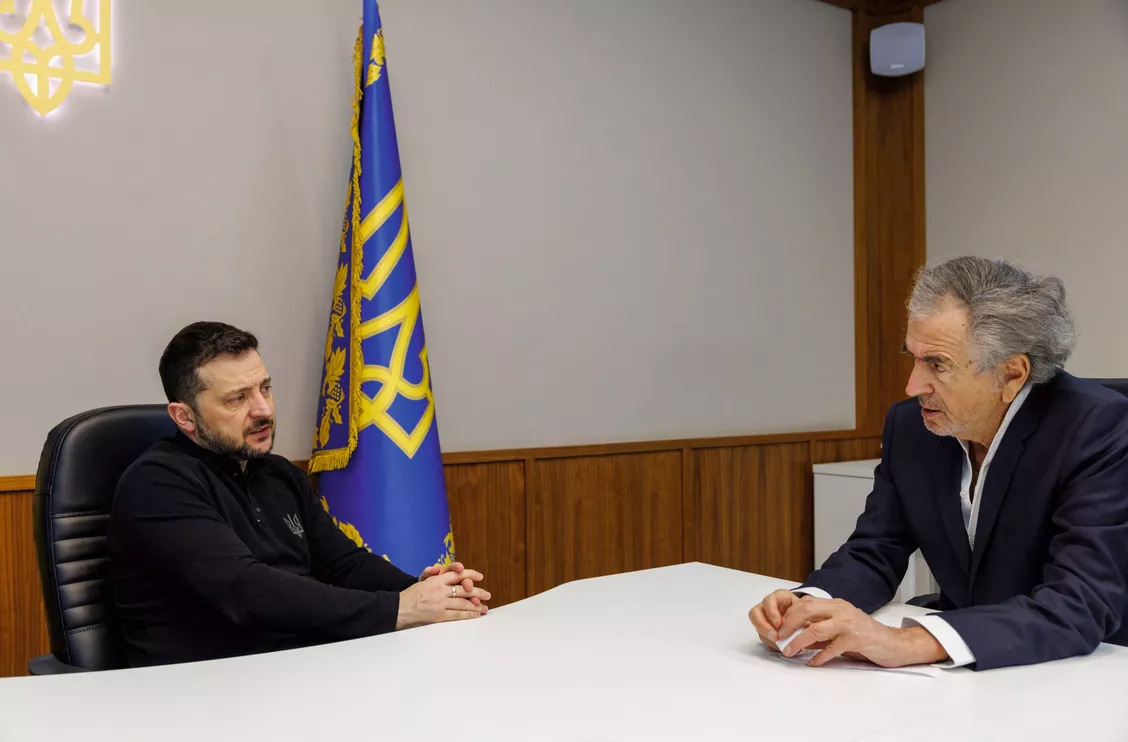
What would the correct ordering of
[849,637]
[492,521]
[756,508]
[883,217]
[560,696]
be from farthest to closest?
1. [883,217]
2. [756,508]
3. [492,521]
4. [849,637]
5. [560,696]

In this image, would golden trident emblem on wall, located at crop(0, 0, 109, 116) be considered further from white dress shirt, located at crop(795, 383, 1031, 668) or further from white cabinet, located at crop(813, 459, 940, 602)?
white cabinet, located at crop(813, 459, 940, 602)

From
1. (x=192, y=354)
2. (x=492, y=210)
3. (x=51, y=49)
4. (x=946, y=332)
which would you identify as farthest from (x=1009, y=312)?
(x=51, y=49)

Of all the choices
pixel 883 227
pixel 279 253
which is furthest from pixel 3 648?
pixel 883 227

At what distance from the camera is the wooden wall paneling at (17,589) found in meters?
2.64

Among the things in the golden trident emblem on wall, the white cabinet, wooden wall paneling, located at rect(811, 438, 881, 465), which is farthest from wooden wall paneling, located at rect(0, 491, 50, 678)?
wooden wall paneling, located at rect(811, 438, 881, 465)

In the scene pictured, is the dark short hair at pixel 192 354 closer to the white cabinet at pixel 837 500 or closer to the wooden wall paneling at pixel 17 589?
the wooden wall paneling at pixel 17 589

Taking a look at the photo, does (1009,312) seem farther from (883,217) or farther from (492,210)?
(883,217)

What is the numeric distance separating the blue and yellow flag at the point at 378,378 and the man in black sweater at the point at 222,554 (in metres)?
0.71

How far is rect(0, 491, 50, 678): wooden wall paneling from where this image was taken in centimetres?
264

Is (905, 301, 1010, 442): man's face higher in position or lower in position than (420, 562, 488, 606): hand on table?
higher

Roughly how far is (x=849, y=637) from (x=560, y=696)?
1.40ft

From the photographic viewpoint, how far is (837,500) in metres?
4.36

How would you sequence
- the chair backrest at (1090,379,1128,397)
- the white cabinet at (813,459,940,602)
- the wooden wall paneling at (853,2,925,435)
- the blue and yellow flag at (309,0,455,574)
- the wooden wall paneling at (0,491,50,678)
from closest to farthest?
the chair backrest at (1090,379,1128,397)
the wooden wall paneling at (0,491,50,678)
the blue and yellow flag at (309,0,455,574)
the white cabinet at (813,459,940,602)
the wooden wall paneling at (853,2,925,435)

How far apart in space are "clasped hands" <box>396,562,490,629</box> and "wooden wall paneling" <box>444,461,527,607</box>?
5.22 ft
